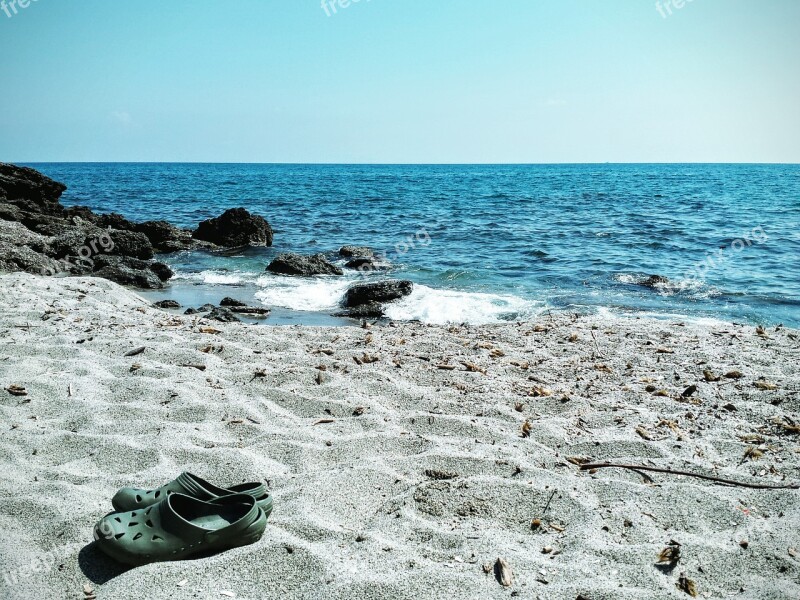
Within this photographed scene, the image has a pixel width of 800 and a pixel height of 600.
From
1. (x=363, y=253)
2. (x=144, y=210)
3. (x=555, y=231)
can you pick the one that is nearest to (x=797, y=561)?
(x=363, y=253)

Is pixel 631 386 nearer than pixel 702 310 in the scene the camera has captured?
Yes

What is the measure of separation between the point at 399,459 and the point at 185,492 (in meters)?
1.22

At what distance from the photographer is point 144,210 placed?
2669 centimetres

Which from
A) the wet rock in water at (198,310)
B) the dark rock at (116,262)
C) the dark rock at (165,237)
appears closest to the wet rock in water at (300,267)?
the dark rock at (116,262)

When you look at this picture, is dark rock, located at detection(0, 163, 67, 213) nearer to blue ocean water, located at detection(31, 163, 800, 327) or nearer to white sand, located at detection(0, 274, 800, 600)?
blue ocean water, located at detection(31, 163, 800, 327)

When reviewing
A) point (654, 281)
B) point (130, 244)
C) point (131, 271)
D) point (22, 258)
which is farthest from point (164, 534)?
point (130, 244)

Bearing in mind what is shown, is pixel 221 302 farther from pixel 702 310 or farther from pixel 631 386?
pixel 702 310

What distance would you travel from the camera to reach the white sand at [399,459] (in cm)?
242

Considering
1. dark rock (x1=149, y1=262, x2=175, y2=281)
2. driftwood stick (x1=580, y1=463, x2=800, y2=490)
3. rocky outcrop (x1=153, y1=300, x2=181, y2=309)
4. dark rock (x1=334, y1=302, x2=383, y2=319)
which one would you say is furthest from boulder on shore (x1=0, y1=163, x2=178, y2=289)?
driftwood stick (x1=580, y1=463, x2=800, y2=490)

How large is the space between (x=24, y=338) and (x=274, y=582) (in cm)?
412

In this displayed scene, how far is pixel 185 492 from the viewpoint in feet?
9.15

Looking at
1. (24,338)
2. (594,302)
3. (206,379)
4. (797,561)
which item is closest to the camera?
(797,561)

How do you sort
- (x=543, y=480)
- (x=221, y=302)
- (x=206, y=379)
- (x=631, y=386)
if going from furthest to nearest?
(x=221, y=302), (x=631, y=386), (x=206, y=379), (x=543, y=480)

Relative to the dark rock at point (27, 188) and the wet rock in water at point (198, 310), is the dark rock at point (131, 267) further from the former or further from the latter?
the dark rock at point (27, 188)
